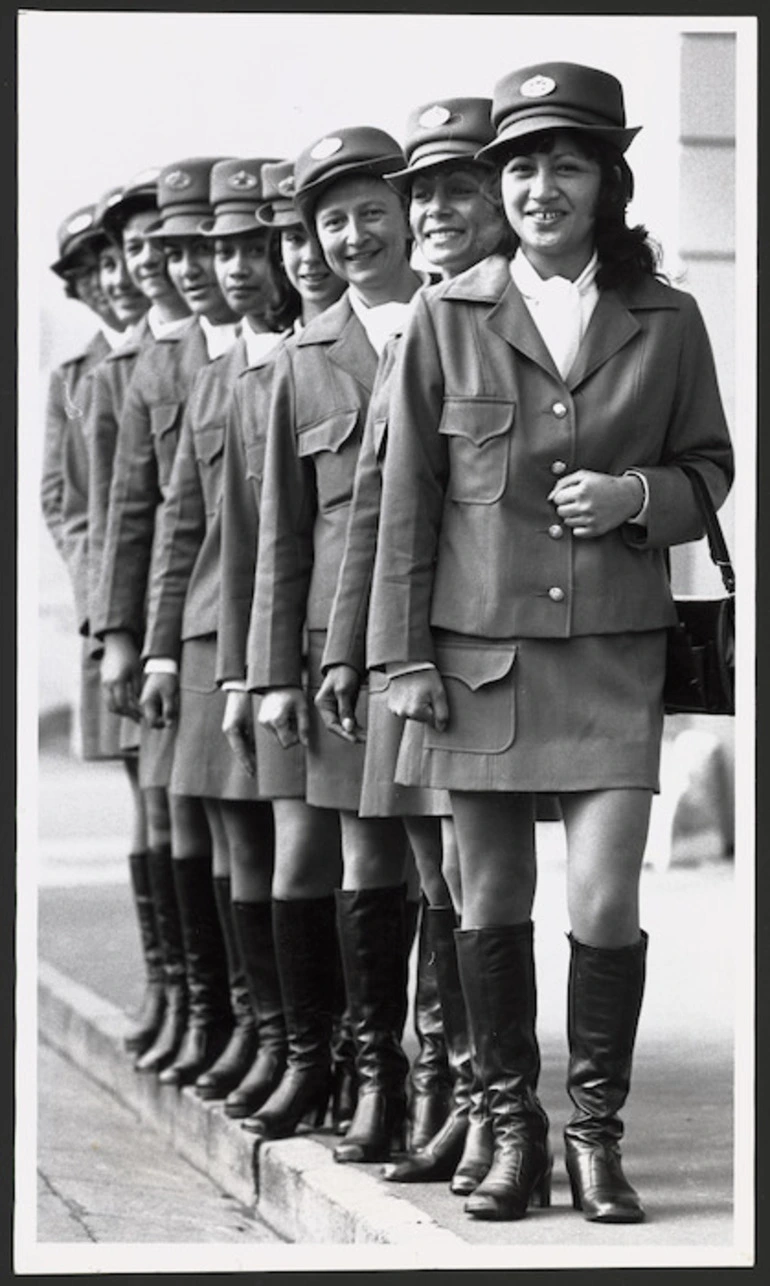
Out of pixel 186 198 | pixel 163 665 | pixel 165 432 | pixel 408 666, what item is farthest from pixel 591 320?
pixel 186 198

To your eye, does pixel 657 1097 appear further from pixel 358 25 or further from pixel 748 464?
pixel 358 25

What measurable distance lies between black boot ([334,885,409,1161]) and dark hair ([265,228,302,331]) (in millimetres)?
1534

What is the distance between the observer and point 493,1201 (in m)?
6.12

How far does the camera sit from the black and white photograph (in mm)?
6113

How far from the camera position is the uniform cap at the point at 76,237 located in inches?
383

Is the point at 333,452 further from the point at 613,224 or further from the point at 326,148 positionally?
the point at 613,224

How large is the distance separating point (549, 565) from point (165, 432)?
2615 millimetres

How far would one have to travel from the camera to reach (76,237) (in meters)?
9.86

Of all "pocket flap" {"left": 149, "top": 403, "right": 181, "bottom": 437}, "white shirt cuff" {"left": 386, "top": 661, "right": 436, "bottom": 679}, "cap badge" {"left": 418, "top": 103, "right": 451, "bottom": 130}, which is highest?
"cap badge" {"left": 418, "top": 103, "right": 451, "bottom": 130}

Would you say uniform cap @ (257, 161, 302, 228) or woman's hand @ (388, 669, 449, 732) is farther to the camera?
uniform cap @ (257, 161, 302, 228)

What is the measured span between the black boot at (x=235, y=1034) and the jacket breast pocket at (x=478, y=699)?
202 centimetres

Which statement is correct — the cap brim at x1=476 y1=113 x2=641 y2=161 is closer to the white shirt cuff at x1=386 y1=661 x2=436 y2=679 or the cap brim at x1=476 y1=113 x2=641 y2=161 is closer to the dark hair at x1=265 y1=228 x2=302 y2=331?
the white shirt cuff at x1=386 y1=661 x2=436 y2=679

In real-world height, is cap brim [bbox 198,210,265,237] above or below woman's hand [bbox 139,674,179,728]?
above

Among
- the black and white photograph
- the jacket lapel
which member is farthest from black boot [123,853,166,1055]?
the jacket lapel
